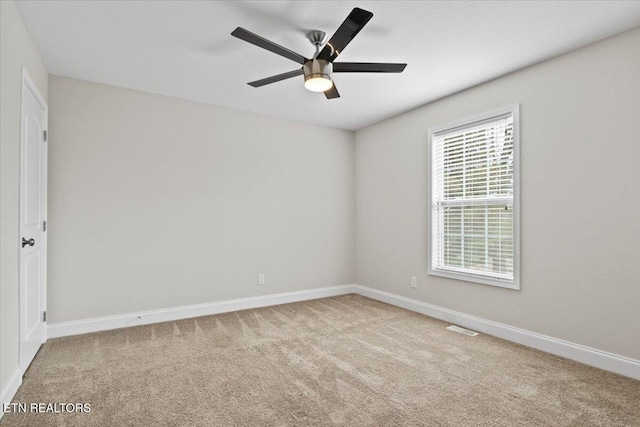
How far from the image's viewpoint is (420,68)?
10.3ft

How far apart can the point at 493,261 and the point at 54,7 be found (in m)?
4.16

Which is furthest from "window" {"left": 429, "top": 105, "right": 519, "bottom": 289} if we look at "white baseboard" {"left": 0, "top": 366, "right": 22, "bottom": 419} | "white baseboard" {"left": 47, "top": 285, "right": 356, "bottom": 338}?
"white baseboard" {"left": 0, "top": 366, "right": 22, "bottom": 419}

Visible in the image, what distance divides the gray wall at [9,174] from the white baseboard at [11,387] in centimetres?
3

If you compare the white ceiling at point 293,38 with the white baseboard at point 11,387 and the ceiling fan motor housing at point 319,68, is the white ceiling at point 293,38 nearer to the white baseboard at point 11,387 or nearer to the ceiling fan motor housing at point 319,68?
the ceiling fan motor housing at point 319,68

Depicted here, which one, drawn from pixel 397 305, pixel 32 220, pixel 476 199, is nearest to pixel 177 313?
pixel 32 220

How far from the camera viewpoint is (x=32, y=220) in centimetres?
277

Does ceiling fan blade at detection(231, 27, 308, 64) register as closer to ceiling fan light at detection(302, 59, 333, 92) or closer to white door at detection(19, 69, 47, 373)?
ceiling fan light at detection(302, 59, 333, 92)

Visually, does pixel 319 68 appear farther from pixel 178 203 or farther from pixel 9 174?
pixel 178 203

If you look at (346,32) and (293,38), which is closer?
(346,32)

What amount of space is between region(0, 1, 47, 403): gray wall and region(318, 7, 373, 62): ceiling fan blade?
1992mm

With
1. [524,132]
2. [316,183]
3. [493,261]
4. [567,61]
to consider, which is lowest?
[493,261]

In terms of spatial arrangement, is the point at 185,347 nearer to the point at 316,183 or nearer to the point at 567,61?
A: the point at 316,183

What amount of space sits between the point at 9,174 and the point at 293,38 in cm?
218

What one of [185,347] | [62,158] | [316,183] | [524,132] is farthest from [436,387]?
[62,158]
